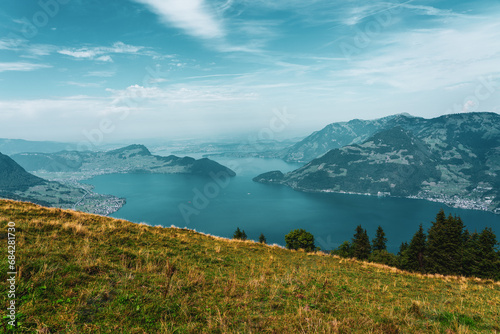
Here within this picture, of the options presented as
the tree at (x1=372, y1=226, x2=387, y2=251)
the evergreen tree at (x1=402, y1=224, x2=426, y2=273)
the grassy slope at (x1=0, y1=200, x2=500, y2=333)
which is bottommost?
the tree at (x1=372, y1=226, x2=387, y2=251)

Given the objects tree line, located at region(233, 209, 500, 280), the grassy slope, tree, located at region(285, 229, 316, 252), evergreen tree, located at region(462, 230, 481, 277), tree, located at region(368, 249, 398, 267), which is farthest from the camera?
tree, located at region(285, 229, 316, 252)

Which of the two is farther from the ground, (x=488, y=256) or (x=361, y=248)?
(x=488, y=256)

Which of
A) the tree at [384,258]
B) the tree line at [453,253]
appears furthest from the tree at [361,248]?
the tree line at [453,253]

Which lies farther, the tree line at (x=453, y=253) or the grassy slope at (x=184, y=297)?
the tree line at (x=453, y=253)

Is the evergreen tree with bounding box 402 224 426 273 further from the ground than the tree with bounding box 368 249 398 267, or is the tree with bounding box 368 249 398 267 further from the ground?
the evergreen tree with bounding box 402 224 426 273

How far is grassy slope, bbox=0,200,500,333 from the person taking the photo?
672 cm

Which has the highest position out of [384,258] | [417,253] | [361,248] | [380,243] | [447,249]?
[447,249]

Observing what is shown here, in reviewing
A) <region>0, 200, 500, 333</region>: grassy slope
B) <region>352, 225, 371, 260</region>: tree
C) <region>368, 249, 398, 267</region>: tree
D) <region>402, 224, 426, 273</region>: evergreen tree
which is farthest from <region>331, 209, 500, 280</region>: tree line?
<region>0, 200, 500, 333</region>: grassy slope

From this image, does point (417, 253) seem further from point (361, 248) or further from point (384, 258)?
point (361, 248)

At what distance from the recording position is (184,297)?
27.8 feet

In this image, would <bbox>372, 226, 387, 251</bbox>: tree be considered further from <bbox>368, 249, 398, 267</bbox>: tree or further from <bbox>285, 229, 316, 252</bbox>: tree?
<bbox>285, 229, 316, 252</bbox>: tree

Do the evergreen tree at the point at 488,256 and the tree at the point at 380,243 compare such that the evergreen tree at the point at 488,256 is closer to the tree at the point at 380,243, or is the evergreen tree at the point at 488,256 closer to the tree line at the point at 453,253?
the tree line at the point at 453,253

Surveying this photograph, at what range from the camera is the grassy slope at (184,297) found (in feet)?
22.1

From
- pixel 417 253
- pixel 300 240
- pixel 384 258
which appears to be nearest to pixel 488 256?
pixel 417 253
